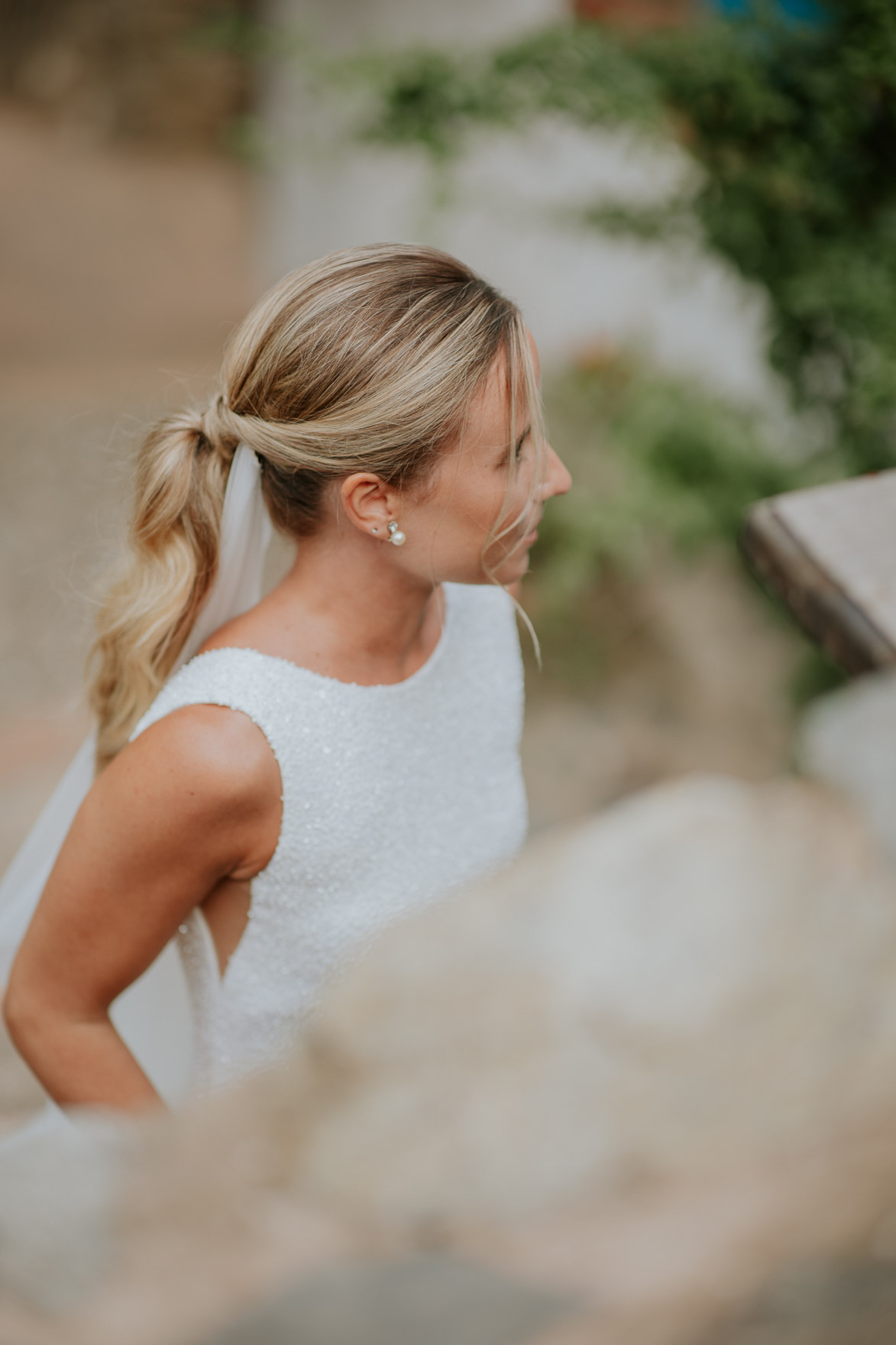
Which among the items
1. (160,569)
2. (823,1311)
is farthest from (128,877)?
(823,1311)

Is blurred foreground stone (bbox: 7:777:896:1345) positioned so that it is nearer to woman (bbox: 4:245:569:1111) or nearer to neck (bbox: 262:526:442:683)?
woman (bbox: 4:245:569:1111)

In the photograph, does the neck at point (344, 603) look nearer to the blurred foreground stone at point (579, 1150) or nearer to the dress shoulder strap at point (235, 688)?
the dress shoulder strap at point (235, 688)

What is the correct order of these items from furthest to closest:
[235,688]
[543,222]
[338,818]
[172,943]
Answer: [543,222], [172,943], [338,818], [235,688]

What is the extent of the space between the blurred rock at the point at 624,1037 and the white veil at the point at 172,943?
0.89m

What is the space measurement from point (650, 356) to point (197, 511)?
13.5ft

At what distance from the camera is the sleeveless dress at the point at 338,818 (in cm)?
142

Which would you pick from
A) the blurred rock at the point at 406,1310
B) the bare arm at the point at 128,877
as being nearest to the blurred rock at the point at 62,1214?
the blurred rock at the point at 406,1310

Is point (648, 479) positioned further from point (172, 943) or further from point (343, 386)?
point (343, 386)

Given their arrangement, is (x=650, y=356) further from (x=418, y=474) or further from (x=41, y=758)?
(x=418, y=474)

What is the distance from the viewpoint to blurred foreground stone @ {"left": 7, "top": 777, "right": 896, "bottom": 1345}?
2.16ft

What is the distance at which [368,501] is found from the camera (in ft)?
4.41

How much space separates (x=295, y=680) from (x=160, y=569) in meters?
0.24

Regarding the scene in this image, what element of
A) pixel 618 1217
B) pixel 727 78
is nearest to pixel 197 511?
pixel 618 1217

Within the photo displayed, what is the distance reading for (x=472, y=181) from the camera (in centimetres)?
537
